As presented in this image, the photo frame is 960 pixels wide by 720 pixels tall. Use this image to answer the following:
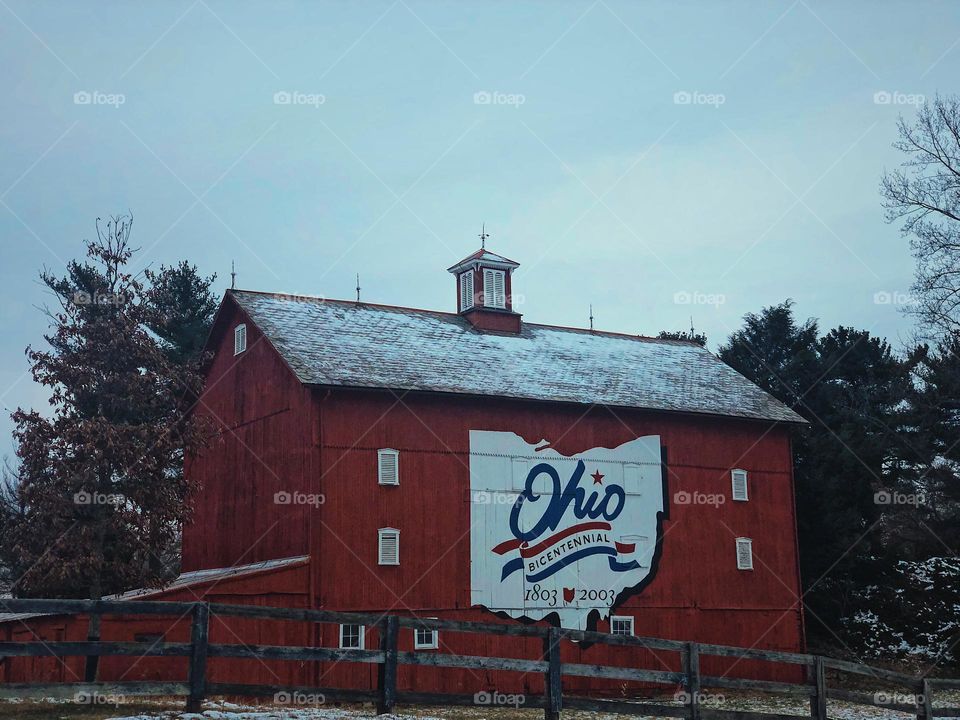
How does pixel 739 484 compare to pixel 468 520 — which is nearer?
pixel 468 520

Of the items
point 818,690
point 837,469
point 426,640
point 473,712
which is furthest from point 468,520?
point 837,469

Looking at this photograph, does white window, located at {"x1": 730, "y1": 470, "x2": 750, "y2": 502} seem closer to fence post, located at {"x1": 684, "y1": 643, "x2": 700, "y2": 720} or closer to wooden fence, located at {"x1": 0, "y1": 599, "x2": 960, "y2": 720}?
wooden fence, located at {"x1": 0, "y1": 599, "x2": 960, "y2": 720}

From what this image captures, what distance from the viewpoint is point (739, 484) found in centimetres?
2758

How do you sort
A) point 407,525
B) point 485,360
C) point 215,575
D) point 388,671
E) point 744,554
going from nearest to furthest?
point 388,671 → point 407,525 → point 215,575 → point 485,360 → point 744,554

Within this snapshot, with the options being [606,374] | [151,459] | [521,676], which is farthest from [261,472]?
[606,374]

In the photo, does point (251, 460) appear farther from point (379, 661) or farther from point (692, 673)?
point (692, 673)


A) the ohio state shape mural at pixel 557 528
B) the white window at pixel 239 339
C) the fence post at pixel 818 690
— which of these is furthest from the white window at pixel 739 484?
the fence post at pixel 818 690

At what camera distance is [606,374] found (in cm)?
2773

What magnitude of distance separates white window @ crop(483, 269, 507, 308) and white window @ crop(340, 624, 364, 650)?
1023 centimetres

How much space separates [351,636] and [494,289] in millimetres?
10821

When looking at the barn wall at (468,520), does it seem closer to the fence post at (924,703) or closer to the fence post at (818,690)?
the fence post at (818,690)

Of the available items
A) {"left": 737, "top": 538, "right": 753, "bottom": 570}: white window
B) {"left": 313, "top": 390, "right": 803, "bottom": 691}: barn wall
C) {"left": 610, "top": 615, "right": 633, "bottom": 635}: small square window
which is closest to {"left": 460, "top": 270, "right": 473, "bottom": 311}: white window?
{"left": 313, "top": 390, "right": 803, "bottom": 691}: barn wall

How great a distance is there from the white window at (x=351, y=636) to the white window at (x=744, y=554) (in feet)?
33.0

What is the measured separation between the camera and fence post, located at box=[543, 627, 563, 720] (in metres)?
13.0
